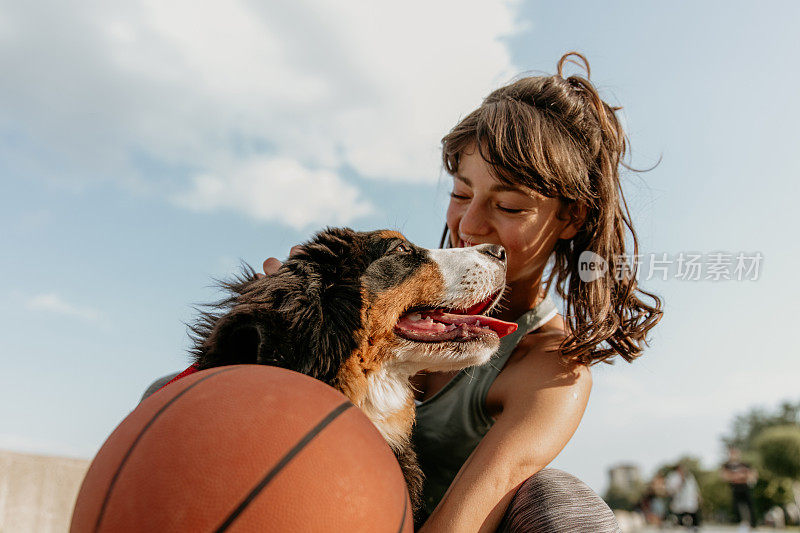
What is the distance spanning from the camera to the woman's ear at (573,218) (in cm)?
376

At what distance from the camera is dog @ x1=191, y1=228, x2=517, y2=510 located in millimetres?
2707

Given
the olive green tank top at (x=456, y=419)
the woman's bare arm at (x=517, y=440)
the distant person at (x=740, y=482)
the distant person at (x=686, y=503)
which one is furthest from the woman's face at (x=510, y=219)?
the distant person at (x=740, y=482)

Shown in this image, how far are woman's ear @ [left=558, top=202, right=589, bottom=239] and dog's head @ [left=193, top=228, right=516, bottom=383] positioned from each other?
580 mm

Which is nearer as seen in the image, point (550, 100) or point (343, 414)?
point (343, 414)

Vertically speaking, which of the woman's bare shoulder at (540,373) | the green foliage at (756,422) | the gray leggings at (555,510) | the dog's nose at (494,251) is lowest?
the green foliage at (756,422)

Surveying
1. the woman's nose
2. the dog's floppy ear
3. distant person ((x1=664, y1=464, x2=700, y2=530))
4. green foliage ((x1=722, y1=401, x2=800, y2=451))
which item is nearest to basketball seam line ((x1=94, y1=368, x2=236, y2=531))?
the dog's floppy ear

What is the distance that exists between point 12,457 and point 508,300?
20.5 ft

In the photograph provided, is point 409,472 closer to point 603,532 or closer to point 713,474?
point 603,532

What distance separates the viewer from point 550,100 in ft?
12.9

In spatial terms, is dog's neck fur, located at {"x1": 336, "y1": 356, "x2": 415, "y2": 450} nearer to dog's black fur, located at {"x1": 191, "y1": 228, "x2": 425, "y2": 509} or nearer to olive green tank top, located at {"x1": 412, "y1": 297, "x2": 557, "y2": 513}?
dog's black fur, located at {"x1": 191, "y1": 228, "x2": 425, "y2": 509}

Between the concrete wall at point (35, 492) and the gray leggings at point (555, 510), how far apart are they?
5874 mm

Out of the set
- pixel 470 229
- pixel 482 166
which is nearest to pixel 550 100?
pixel 482 166

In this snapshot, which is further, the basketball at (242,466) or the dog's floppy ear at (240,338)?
the dog's floppy ear at (240,338)

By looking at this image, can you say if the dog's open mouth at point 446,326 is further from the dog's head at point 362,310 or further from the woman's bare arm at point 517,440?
the woman's bare arm at point 517,440
